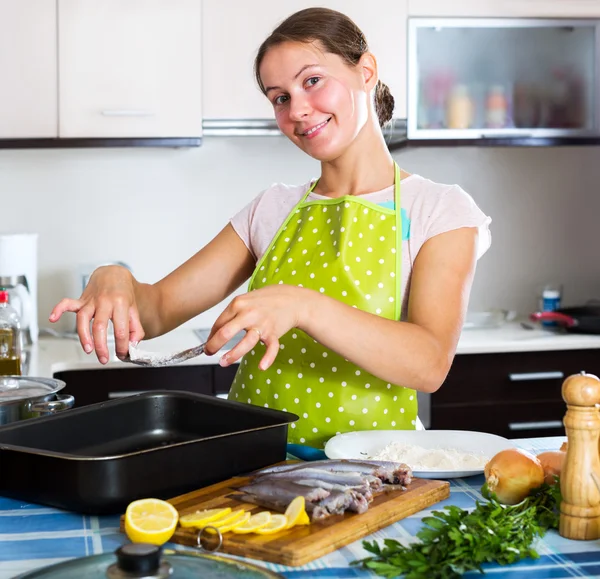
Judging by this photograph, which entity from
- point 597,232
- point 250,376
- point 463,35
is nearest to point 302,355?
point 250,376

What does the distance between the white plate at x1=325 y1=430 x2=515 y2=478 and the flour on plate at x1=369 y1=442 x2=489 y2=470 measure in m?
0.03

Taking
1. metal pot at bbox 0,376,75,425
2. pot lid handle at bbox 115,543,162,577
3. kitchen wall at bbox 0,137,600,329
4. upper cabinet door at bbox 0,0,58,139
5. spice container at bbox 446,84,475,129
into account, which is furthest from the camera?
kitchen wall at bbox 0,137,600,329

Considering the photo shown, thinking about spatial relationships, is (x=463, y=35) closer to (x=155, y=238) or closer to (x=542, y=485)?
(x=155, y=238)

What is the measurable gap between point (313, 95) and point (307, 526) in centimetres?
84

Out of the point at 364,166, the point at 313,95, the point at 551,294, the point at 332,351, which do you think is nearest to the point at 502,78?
the point at 551,294

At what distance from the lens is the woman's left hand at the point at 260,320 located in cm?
123

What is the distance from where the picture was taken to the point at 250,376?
172cm

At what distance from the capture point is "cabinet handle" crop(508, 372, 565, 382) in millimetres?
2869

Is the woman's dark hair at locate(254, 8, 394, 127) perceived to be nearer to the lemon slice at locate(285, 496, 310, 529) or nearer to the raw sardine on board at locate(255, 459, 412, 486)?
the raw sardine on board at locate(255, 459, 412, 486)

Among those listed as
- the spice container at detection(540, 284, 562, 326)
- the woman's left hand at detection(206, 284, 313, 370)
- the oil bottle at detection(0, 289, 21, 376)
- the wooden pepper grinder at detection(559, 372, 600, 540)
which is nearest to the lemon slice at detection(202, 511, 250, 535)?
the woman's left hand at detection(206, 284, 313, 370)

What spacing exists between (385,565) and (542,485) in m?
0.30

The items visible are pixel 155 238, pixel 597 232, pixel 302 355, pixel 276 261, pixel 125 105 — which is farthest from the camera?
pixel 597 232

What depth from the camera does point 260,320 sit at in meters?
1.27

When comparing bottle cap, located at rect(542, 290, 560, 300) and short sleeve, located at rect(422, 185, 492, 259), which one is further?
bottle cap, located at rect(542, 290, 560, 300)
